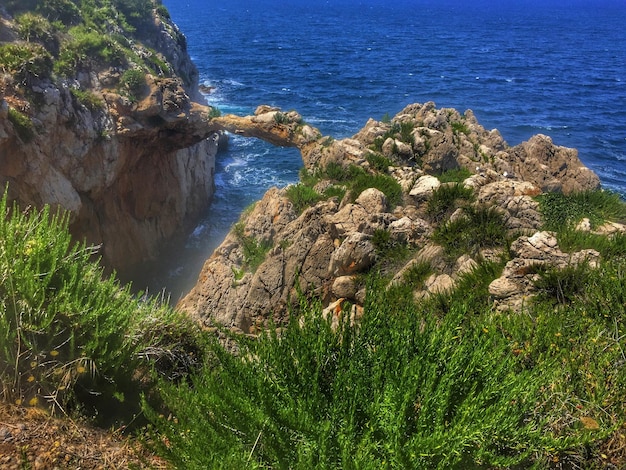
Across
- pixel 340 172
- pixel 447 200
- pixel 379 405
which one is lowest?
pixel 340 172

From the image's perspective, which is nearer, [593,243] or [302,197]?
[593,243]

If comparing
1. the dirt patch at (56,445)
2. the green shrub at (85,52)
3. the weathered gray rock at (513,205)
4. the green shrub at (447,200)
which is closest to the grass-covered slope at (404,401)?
the dirt patch at (56,445)

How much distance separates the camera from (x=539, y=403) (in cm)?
477

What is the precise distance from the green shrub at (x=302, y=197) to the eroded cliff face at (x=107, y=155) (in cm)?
756

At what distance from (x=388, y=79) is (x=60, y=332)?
66.3 meters

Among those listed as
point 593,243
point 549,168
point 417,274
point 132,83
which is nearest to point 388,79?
point 549,168

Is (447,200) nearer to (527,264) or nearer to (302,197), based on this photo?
(527,264)

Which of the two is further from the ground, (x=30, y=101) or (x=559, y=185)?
(x=30, y=101)

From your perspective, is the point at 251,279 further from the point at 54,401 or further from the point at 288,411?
the point at 288,411

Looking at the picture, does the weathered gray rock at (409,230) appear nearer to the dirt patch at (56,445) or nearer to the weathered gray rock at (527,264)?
the weathered gray rock at (527,264)

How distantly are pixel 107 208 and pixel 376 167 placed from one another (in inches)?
561

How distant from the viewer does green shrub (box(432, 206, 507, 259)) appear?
418 inches

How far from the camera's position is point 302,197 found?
16828 millimetres

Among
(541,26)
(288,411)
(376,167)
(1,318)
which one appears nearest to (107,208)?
(376,167)
